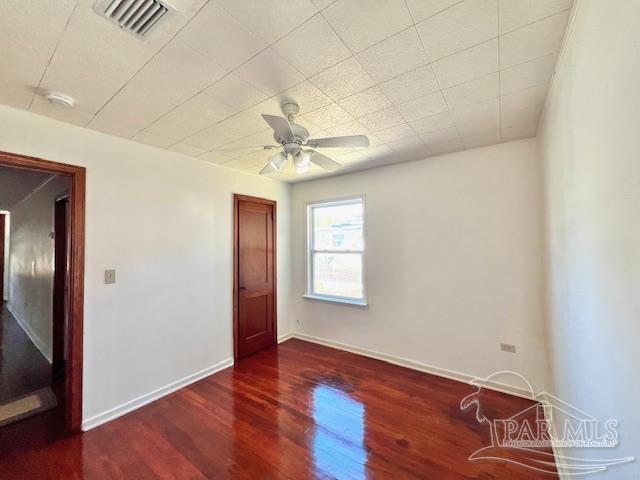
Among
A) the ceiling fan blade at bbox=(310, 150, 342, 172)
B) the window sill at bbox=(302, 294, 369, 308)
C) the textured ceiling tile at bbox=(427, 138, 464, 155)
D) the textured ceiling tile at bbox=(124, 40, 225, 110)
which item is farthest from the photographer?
the window sill at bbox=(302, 294, 369, 308)

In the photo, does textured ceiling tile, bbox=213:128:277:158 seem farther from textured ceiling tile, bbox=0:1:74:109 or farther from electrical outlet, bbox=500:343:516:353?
Result: electrical outlet, bbox=500:343:516:353

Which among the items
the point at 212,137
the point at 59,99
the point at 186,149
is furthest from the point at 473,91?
the point at 59,99

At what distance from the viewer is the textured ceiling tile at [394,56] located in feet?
4.44

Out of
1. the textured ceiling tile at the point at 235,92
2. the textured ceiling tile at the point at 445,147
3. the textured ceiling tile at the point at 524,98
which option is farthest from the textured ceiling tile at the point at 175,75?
the textured ceiling tile at the point at 445,147

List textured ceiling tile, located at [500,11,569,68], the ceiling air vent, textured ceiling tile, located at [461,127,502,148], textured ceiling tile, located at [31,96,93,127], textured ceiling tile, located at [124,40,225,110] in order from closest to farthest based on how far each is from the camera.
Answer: the ceiling air vent → textured ceiling tile, located at [500,11,569,68] → textured ceiling tile, located at [124,40,225,110] → textured ceiling tile, located at [31,96,93,127] → textured ceiling tile, located at [461,127,502,148]

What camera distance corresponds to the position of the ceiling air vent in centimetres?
113

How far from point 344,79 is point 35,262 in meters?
5.52

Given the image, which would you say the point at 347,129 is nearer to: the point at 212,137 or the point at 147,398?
the point at 212,137

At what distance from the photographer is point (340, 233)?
13.1 ft

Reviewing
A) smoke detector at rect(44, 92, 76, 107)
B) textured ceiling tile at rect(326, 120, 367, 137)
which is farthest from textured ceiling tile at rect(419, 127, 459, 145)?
smoke detector at rect(44, 92, 76, 107)

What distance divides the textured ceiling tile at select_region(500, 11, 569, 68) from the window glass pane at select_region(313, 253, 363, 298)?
2.64 meters

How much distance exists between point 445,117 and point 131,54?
215cm

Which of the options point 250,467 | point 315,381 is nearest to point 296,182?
point 315,381

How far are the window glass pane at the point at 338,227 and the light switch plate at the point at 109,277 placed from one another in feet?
8.38
